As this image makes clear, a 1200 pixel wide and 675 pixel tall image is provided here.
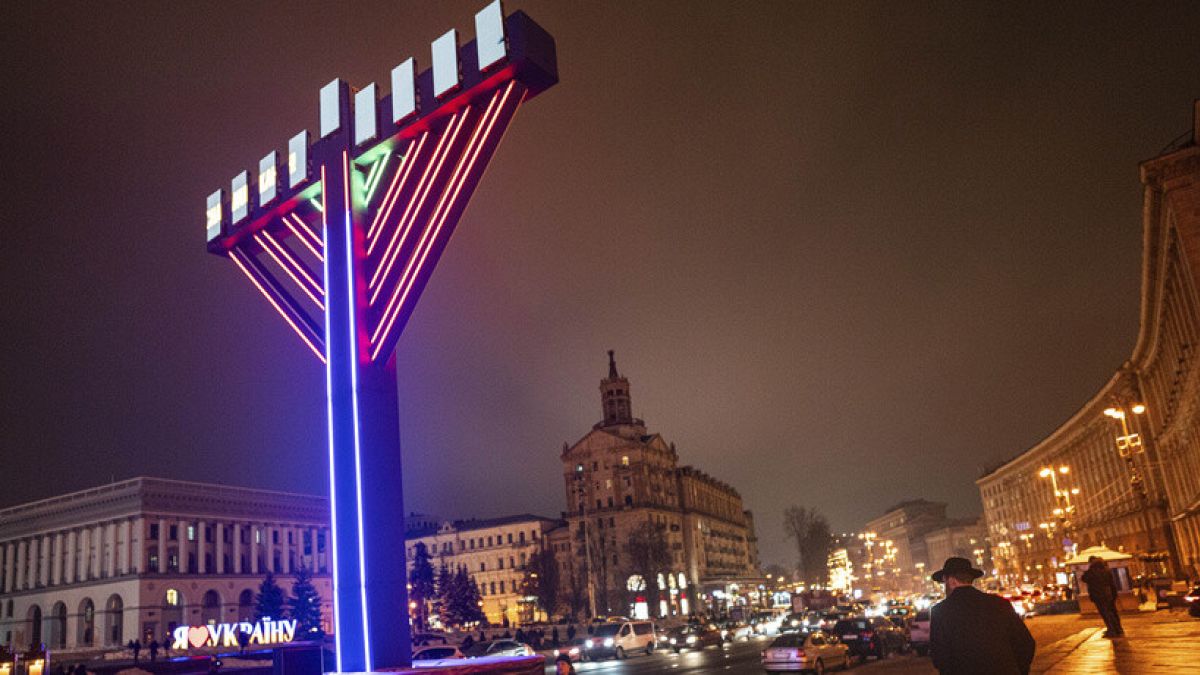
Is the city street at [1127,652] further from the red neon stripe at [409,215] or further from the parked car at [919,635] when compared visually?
the red neon stripe at [409,215]

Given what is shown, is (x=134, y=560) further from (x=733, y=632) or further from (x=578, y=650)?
(x=733, y=632)

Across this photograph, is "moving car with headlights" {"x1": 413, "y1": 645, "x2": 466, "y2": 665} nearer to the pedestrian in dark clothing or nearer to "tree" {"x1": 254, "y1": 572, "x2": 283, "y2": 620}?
the pedestrian in dark clothing

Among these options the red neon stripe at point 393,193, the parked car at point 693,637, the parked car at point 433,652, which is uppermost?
the red neon stripe at point 393,193

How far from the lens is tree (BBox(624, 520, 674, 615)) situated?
96.2 m

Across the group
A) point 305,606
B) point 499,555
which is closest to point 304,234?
point 305,606

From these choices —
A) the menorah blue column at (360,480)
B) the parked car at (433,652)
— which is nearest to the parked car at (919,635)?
the parked car at (433,652)

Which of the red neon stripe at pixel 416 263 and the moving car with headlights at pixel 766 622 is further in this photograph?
the moving car with headlights at pixel 766 622

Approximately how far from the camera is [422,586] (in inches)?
3501

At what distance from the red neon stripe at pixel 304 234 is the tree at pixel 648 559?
82.8 metres

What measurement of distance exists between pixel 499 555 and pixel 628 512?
20.6 m

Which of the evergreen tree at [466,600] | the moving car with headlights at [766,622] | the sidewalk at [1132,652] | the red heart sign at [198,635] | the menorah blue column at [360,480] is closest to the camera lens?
the sidewalk at [1132,652]

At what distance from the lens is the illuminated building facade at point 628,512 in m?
103

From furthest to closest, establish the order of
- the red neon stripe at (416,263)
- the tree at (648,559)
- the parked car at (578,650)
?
the tree at (648,559)
the parked car at (578,650)
the red neon stripe at (416,263)

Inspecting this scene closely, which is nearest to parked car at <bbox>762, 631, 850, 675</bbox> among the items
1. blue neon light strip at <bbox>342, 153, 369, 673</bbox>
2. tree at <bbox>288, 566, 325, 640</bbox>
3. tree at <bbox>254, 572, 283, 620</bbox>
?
blue neon light strip at <bbox>342, 153, 369, 673</bbox>
